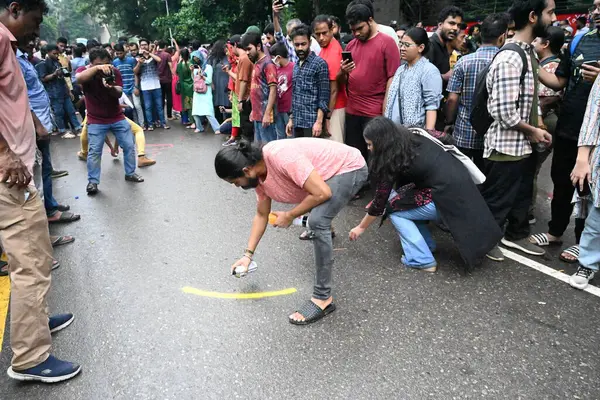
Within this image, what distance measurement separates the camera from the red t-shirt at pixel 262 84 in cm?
542

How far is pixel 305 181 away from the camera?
7.83ft

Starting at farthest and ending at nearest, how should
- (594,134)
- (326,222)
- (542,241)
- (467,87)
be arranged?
1. (467,87)
2. (542,241)
3. (594,134)
4. (326,222)

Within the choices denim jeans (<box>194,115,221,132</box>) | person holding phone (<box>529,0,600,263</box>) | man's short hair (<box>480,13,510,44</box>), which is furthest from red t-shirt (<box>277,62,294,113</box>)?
denim jeans (<box>194,115,221,132</box>)

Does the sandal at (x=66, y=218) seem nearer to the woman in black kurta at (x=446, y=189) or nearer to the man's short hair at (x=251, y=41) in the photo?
the man's short hair at (x=251, y=41)

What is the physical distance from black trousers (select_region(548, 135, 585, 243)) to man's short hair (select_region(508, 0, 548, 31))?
3.07 ft

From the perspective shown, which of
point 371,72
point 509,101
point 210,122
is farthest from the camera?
point 210,122

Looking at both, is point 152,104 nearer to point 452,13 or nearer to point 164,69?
point 164,69

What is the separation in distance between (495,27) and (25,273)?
153 inches

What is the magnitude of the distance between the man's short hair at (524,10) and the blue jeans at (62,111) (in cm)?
894

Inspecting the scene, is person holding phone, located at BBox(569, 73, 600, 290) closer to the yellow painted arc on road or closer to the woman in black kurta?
the woman in black kurta

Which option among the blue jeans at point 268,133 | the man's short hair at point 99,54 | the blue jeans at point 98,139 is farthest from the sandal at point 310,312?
the man's short hair at point 99,54

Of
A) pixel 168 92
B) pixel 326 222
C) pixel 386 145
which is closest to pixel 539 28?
pixel 386 145

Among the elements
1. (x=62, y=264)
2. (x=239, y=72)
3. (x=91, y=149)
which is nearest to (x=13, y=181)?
(x=62, y=264)

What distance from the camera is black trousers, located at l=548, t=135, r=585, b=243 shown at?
3352 millimetres
